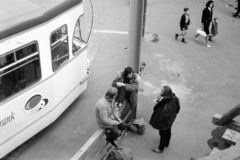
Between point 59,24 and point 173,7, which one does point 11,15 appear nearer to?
point 59,24

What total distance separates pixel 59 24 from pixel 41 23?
72 centimetres

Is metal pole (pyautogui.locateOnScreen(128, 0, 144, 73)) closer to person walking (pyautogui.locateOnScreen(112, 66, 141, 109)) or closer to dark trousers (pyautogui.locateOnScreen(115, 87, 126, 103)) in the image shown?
person walking (pyautogui.locateOnScreen(112, 66, 141, 109))

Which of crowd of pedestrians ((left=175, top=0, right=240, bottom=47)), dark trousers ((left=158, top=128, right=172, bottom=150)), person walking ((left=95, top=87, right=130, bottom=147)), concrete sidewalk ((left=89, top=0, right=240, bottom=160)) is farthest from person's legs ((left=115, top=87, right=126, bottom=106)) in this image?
crowd of pedestrians ((left=175, top=0, right=240, bottom=47))

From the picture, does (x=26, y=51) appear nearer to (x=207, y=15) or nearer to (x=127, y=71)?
(x=127, y=71)

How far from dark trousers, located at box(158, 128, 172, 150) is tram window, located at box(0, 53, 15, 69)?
3425 mm

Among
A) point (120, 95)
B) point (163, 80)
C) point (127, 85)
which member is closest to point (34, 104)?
point (120, 95)

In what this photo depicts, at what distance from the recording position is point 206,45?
12766 millimetres

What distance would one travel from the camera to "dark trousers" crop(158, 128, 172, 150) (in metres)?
6.98

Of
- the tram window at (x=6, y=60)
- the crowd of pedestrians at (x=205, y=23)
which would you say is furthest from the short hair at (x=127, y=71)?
the crowd of pedestrians at (x=205, y=23)

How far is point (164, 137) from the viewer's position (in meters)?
7.03

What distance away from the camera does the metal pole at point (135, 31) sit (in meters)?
6.77

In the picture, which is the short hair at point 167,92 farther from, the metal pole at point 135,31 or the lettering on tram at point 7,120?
the lettering on tram at point 7,120

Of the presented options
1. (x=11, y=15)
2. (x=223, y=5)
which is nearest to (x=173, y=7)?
(x=223, y=5)

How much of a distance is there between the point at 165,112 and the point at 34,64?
2.88 m
